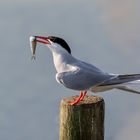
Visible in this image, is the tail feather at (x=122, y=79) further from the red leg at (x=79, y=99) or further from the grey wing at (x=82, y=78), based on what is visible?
the red leg at (x=79, y=99)

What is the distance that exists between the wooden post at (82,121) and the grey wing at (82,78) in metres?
0.66

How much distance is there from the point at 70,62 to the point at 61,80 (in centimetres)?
28

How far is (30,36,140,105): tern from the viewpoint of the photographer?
5523mm

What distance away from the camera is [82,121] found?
4781mm

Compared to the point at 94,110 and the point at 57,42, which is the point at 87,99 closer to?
the point at 94,110

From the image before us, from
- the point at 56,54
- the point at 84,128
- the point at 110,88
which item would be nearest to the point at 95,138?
the point at 84,128

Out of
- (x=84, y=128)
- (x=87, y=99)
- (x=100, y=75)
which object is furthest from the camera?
(x=100, y=75)

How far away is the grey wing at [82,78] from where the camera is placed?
559cm

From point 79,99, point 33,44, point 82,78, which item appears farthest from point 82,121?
point 33,44

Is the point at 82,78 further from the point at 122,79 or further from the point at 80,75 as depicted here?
the point at 122,79

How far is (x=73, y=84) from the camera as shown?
5.71 meters

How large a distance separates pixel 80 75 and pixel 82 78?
0.05 metres

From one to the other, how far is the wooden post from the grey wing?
66 centimetres

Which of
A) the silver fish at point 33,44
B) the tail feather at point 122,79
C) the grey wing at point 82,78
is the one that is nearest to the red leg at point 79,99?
the grey wing at point 82,78
